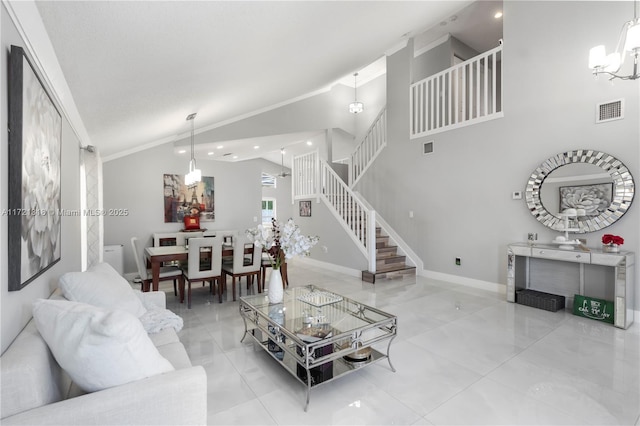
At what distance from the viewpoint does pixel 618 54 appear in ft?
10.0

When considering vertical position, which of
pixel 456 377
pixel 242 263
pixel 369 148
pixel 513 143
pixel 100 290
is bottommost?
pixel 456 377

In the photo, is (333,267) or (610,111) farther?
(333,267)

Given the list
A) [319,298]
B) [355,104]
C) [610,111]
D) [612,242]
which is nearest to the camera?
[319,298]

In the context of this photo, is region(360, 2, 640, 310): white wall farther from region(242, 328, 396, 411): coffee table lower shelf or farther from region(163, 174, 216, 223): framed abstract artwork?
region(163, 174, 216, 223): framed abstract artwork

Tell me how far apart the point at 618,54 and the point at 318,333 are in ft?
12.9

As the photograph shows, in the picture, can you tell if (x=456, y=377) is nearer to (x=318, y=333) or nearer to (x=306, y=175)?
(x=318, y=333)

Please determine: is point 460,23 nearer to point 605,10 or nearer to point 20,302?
point 605,10

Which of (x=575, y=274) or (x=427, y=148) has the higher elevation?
(x=427, y=148)

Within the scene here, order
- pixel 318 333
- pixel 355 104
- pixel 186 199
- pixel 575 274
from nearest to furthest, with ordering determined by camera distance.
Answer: pixel 318 333, pixel 575 274, pixel 355 104, pixel 186 199

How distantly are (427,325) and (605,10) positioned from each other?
4.33m

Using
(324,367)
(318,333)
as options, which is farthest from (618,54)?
(324,367)

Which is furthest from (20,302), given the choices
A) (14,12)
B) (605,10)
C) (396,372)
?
(605,10)

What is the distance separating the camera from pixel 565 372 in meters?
2.39

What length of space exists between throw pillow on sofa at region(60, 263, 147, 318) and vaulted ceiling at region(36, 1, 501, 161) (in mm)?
1425
